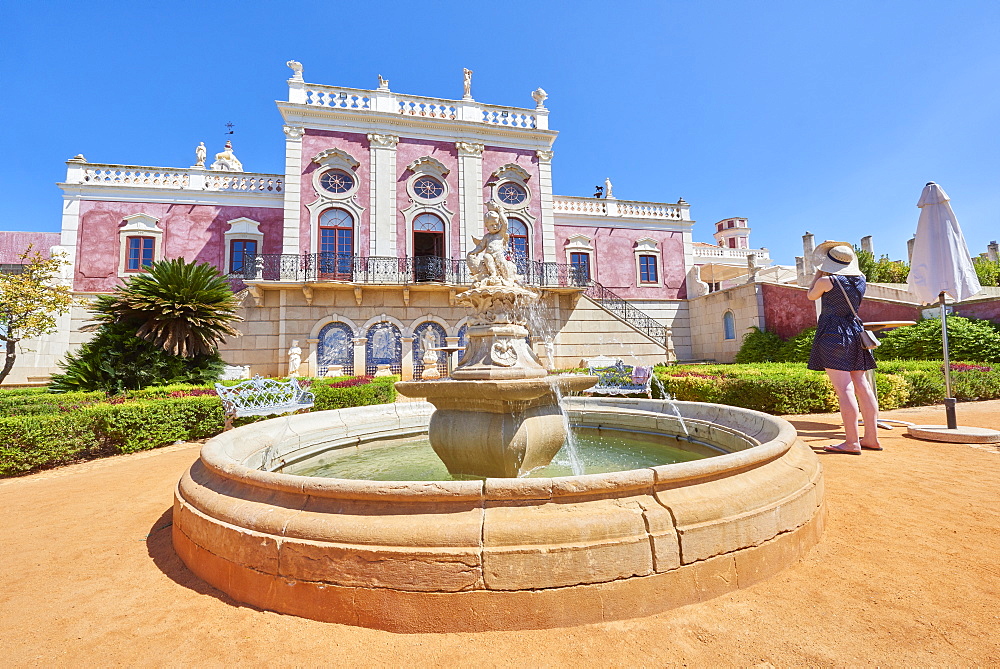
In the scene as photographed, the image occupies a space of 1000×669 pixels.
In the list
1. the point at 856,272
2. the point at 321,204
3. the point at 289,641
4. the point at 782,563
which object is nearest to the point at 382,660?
the point at 289,641

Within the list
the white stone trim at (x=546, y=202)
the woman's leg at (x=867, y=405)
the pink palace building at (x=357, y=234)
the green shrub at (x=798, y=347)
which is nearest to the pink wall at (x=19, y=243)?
the pink palace building at (x=357, y=234)

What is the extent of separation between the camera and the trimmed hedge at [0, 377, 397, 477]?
497 cm

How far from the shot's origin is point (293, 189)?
52.3ft

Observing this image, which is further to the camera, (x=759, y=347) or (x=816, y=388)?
(x=759, y=347)

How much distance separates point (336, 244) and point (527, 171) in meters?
8.50

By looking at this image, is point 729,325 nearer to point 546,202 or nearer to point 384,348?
point 546,202

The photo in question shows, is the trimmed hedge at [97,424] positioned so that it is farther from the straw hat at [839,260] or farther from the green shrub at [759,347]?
the green shrub at [759,347]

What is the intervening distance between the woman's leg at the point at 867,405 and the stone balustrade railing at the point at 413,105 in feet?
54.6

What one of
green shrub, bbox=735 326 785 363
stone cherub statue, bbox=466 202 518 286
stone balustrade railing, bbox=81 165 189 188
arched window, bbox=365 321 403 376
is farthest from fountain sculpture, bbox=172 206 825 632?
stone balustrade railing, bbox=81 165 189 188

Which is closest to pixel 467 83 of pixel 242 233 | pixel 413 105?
pixel 413 105

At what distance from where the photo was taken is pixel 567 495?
2.14 meters

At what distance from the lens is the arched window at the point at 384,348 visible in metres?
15.7

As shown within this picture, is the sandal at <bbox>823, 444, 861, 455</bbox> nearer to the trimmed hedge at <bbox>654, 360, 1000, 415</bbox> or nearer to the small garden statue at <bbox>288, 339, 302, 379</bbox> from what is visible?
the trimmed hedge at <bbox>654, 360, 1000, 415</bbox>

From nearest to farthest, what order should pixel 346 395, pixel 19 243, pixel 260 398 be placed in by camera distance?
pixel 260 398
pixel 346 395
pixel 19 243
